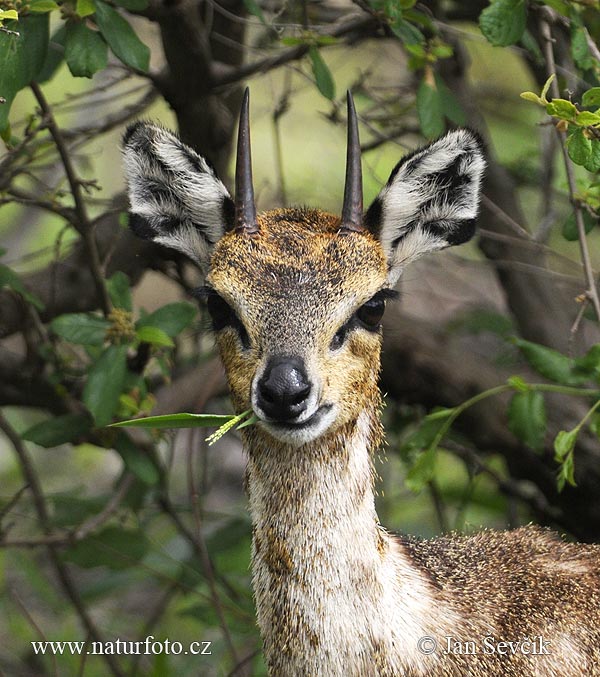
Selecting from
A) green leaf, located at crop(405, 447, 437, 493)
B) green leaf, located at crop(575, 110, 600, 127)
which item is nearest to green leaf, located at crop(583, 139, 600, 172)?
green leaf, located at crop(575, 110, 600, 127)

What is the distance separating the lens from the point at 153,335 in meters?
3.79

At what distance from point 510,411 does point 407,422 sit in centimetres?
143

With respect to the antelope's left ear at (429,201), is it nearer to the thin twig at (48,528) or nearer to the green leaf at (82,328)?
the green leaf at (82,328)

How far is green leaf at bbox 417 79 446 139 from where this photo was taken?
3.96 m

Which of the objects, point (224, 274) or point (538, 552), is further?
point (538, 552)

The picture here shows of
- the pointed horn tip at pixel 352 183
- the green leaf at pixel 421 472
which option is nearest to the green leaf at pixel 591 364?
the green leaf at pixel 421 472

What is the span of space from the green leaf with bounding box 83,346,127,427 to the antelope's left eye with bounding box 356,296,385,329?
114 cm

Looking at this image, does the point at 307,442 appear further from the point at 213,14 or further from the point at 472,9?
the point at 472,9

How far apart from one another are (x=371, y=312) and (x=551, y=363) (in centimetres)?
96

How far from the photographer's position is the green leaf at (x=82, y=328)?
3.78m

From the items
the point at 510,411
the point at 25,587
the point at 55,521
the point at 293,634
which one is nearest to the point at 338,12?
the point at 510,411

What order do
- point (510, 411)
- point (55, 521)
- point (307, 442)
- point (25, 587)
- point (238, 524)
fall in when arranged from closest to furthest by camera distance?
point (307, 442) → point (510, 411) → point (55, 521) → point (238, 524) → point (25, 587)

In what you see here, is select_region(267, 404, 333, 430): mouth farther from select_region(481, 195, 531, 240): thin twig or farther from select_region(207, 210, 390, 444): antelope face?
select_region(481, 195, 531, 240): thin twig

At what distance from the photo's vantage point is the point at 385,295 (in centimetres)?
317
